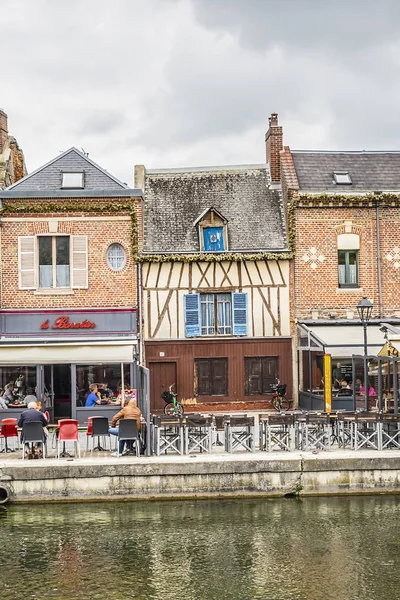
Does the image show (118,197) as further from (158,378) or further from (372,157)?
(372,157)

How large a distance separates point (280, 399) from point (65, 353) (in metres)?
6.43

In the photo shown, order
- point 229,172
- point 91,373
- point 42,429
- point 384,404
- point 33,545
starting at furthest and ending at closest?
point 229,172, point 91,373, point 384,404, point 42,429, point 33,545

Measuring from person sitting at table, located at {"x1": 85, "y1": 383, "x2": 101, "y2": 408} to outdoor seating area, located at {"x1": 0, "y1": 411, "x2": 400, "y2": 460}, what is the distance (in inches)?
188

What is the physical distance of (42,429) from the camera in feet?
55.5

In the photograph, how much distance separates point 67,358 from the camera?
22.3m

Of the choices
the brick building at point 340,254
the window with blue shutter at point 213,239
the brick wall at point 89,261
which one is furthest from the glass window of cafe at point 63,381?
the brick building at point 340,254

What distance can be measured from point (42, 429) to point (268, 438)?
14.2 ft

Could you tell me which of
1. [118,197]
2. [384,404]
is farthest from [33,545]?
[118,197]

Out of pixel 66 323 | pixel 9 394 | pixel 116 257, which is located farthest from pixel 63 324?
pixel 9 394

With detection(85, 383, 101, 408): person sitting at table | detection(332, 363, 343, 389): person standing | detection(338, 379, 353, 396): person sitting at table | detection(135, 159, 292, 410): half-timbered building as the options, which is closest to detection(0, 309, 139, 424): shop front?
detection(85, 383, 101, 408): person sitting at table

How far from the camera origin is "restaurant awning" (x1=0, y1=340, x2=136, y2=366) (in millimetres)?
22141

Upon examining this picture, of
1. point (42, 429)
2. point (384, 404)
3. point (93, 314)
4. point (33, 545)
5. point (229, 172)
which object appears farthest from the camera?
point (229, 172)

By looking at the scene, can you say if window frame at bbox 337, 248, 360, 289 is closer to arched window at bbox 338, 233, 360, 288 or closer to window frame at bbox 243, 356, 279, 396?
arched window at bbox 338, 233, 360, 288

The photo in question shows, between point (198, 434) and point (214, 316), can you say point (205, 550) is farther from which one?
point (214, 316)
